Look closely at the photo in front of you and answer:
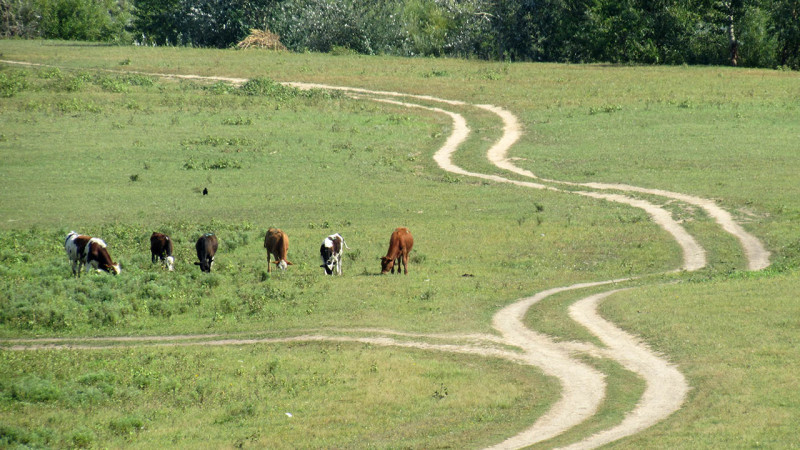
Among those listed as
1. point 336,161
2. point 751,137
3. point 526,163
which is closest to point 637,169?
point 526,163

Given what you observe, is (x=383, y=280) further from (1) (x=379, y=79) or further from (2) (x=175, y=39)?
(2) (x=175, y=39)

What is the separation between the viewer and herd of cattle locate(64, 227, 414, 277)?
28.8 meters

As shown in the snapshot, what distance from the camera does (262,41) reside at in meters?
95.7

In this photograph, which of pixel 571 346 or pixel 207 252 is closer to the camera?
pixel 571 346

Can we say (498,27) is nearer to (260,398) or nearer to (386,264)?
(386,264)

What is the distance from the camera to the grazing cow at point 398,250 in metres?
29.9

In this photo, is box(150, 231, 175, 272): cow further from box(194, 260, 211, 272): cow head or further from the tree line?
the tree line

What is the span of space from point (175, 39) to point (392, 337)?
92.8 metres

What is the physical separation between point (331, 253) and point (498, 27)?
224ft

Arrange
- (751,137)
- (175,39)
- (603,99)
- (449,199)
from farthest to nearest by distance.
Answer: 1. (175,39)
2. (603,99)
3. (751,137)
4. (449,199)

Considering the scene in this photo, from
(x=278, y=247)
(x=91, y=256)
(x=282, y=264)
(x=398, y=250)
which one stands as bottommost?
(x=282, y=264)

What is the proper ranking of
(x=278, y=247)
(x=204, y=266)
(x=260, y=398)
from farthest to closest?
1. (x=278, y=247)
2. (x=204, y=266)
3. (x=260, y=398)

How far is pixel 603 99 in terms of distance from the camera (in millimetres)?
65250

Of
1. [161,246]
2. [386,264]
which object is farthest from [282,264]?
[161,246]
